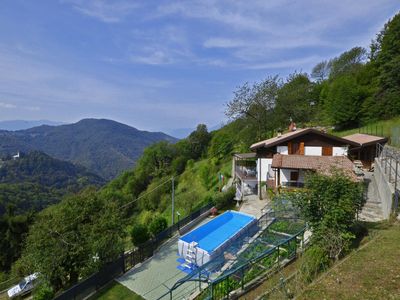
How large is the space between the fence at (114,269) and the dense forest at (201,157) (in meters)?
0.60

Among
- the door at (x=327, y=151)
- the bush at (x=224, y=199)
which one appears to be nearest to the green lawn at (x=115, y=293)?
the bush at (x=224, y=199)

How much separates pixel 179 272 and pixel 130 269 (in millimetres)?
3110

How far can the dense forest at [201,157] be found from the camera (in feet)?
43.8

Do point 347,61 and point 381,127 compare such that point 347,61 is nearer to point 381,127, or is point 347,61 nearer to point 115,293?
point 381,127

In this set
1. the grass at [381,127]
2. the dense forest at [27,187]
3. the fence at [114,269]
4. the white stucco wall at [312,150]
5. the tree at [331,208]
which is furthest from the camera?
the grass at [381,127]

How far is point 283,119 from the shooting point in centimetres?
4081

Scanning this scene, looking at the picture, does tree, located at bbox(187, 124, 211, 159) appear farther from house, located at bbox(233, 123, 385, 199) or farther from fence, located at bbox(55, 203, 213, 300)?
fence, located at bbox(55, 203, 213, 300)

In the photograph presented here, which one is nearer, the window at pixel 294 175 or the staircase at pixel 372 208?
the staircase at pixel 372 208

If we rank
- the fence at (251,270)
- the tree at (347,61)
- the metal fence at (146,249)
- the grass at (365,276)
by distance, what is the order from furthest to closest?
the tree at (347,61) < the metal fence at (146,249) < the fence at (251,270) < the grass at (365,276)

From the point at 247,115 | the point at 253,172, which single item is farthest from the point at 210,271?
the point at 247,115

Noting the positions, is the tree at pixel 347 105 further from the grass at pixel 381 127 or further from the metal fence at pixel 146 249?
the metal fence at pixel 146 249

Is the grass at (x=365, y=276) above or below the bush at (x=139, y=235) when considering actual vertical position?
above

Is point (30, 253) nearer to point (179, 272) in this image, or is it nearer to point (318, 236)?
point (179, 272)

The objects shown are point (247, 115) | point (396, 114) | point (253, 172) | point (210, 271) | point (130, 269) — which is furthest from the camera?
point (247, 115)
